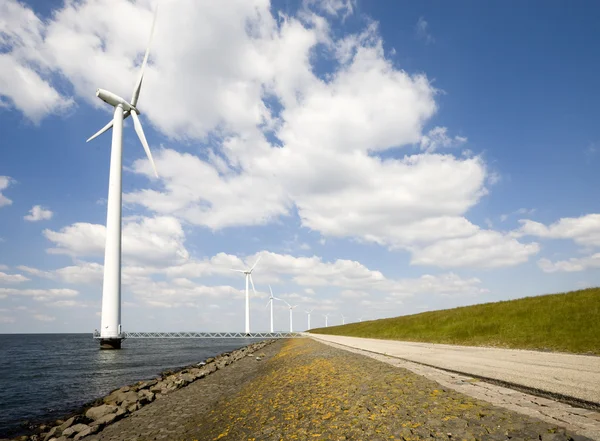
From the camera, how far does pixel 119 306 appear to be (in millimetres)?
75812

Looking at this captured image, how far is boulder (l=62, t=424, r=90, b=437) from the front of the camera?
49.4 feet

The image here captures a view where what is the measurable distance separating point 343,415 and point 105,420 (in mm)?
12063

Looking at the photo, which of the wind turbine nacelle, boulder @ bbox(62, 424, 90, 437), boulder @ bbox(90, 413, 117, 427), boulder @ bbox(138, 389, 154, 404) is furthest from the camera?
the wind turbine nacelle

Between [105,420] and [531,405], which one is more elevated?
[531,405]

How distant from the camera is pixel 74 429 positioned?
15328 millimetres

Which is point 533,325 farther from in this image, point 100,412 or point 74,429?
point 74,429

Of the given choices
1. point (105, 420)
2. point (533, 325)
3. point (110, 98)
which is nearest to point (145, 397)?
point (105, 420)

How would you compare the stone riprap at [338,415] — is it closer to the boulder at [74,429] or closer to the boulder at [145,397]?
the boulder at [74,429]

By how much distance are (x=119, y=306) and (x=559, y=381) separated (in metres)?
80.2

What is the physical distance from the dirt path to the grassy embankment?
16.2 meters

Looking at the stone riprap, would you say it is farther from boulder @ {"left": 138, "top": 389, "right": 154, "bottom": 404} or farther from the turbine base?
the turbine base

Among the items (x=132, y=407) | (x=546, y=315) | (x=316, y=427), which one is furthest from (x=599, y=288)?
(x=132, y=407)

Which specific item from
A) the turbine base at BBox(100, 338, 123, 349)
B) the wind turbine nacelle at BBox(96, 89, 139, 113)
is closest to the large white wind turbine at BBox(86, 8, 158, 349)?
the turbine base at BBox(100, 338, 123, 349)

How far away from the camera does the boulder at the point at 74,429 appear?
1506cm
